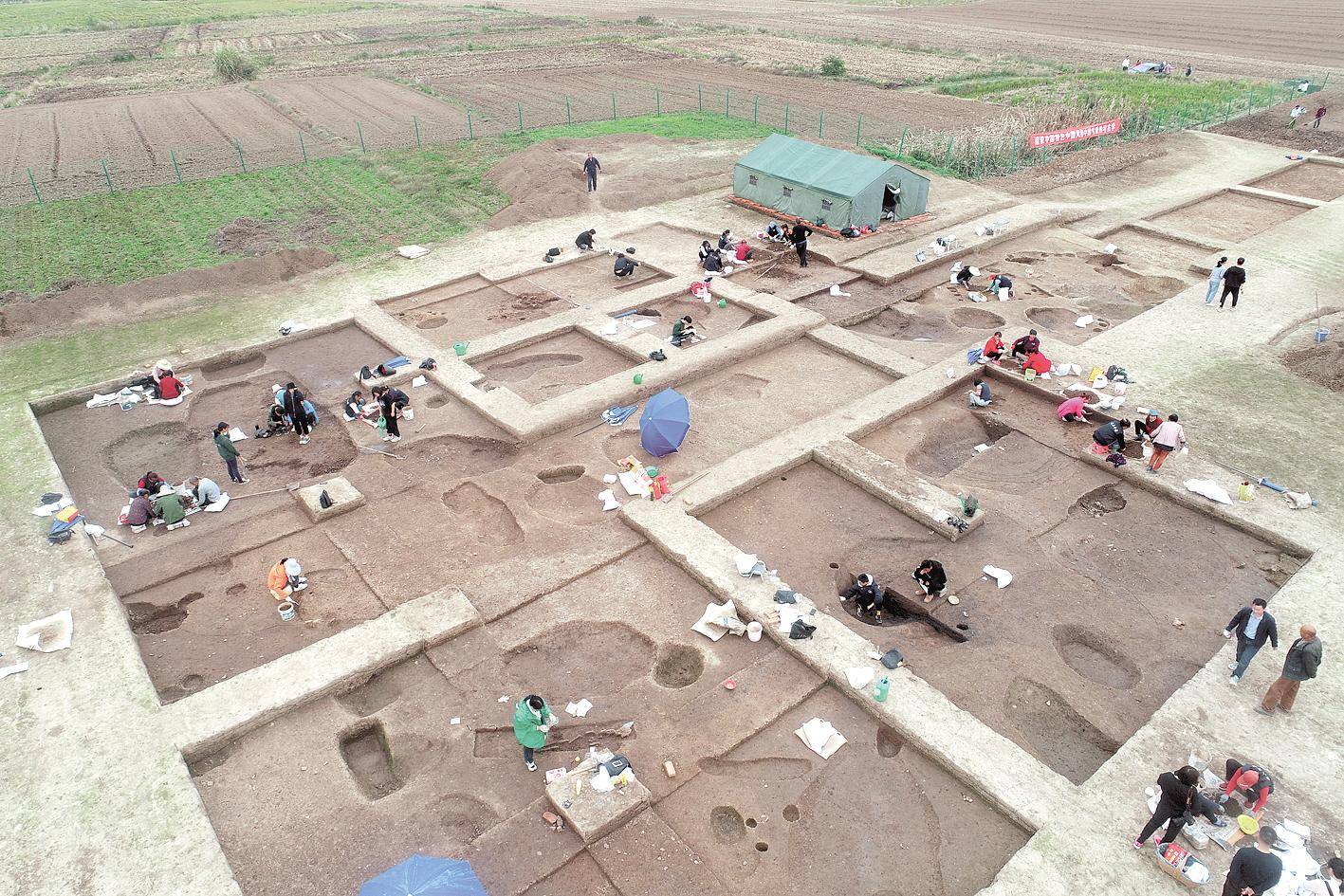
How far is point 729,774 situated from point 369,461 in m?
9.42

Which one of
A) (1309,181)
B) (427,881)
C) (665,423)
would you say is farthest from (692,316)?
(1309,181)

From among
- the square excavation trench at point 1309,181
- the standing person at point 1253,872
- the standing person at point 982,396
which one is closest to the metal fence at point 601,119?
the square excavation trench at point 1309,181

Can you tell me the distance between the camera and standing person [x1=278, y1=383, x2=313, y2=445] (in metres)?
16.0

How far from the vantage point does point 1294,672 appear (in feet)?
31.8

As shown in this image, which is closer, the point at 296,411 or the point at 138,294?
the point at 296,411

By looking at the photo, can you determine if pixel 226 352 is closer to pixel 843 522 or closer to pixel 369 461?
pixel 369 461

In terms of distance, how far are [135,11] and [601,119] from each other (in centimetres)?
7391

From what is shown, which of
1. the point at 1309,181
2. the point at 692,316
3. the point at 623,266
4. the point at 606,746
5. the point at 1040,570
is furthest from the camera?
the point at 1309,181

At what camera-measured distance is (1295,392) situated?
17.1m

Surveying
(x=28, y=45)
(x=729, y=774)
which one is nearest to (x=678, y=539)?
(x=729, y=774)

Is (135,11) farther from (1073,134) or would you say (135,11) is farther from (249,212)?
(1073,134)

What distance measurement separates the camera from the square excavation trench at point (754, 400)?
1566cm

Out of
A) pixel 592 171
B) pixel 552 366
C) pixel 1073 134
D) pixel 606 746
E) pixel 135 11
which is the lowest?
pixel 606 746

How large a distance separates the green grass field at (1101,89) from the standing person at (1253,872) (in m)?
37.3
